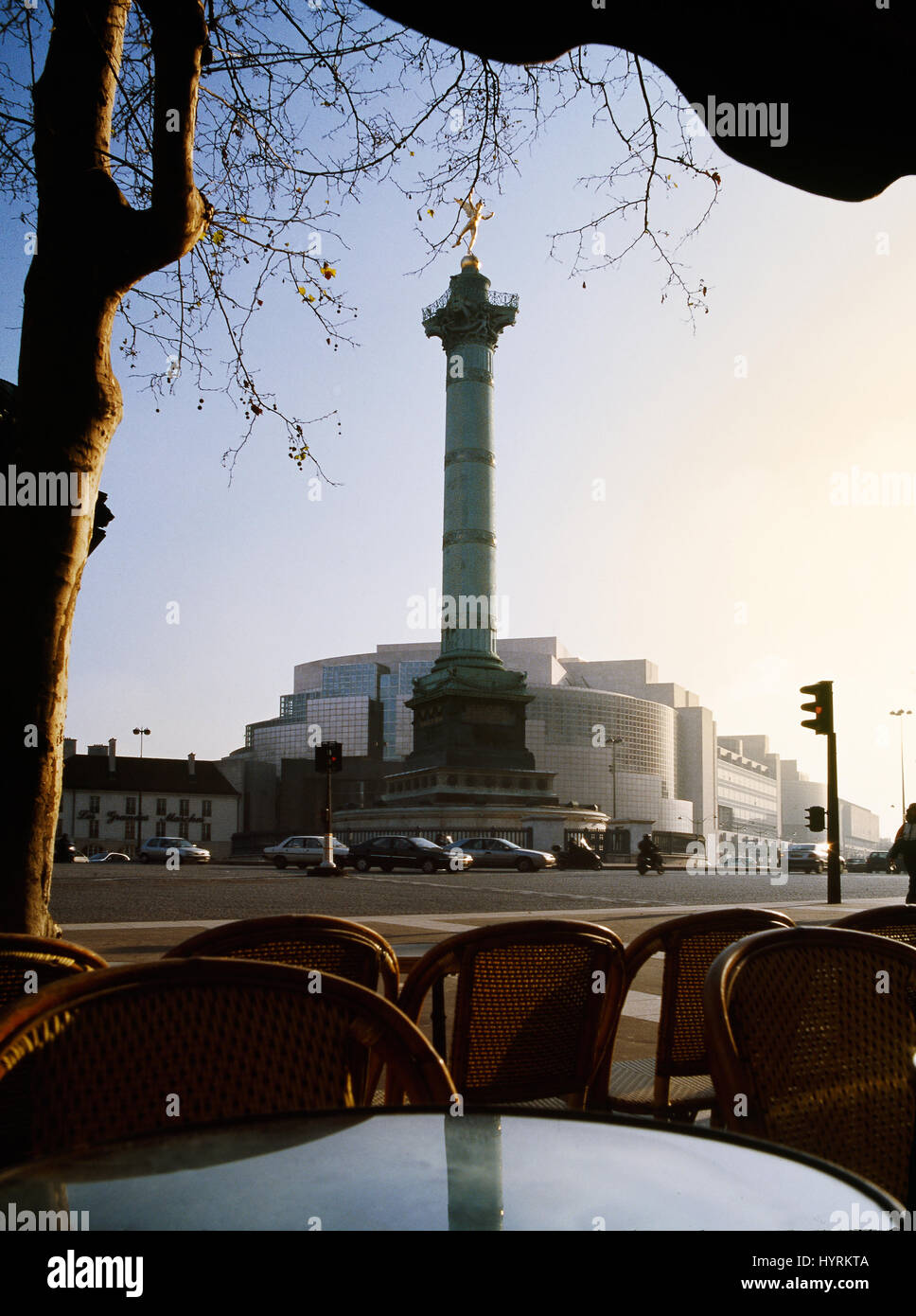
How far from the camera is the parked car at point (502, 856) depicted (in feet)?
120

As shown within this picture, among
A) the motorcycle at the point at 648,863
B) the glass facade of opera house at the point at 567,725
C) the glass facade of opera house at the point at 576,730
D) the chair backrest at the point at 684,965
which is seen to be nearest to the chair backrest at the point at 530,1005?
the chair backrest at the point at 684,965

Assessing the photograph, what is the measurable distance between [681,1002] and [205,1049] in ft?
6.93

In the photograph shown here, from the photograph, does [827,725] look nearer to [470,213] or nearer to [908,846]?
[908,846]

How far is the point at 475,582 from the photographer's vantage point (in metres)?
62.5

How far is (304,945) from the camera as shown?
108 inches

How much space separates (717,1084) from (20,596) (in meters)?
3.07

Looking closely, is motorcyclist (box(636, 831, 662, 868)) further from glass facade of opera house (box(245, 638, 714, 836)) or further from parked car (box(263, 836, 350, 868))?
glass facade of opera house (box(245, 638, 714, 836))

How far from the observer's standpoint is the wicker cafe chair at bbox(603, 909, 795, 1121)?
3273 mm

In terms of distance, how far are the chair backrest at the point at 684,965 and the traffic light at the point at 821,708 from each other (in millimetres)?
13814

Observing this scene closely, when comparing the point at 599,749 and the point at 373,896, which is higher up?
the point at 599,749

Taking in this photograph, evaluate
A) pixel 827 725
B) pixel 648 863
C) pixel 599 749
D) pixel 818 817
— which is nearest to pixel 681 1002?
pixel 827 725

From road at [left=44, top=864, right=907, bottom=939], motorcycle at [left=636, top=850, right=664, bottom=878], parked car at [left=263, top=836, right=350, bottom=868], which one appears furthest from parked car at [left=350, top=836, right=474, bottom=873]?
motorcycle at [left=636, top=850, right=664, bottom=878]

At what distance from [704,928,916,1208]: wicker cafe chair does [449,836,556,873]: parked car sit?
34.4 metres

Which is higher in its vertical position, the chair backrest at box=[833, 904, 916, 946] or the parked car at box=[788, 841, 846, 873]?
the chair backrest at box=[833, 904, 916, 946]
